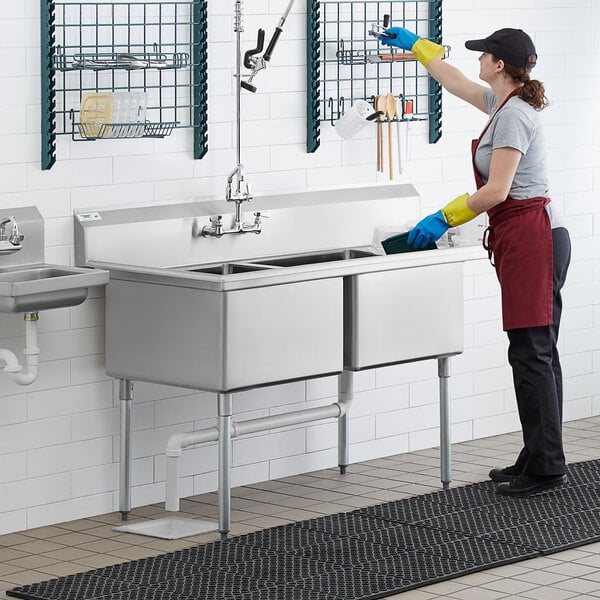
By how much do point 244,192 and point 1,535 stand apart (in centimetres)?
152

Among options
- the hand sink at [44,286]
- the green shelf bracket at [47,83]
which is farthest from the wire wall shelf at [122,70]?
the hand sink at [44,286]

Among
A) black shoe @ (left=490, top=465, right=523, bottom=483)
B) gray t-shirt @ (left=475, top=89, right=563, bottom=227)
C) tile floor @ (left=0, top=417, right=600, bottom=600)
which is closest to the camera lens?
tile floor @ (left=0, top=417, right=600, bottom=600)

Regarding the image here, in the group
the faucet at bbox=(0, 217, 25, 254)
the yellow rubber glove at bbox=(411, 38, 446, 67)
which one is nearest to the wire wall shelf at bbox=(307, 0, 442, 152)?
the yellow rubber glove at bbox=(411, 38, 446, 67)

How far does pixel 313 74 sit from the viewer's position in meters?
5.91

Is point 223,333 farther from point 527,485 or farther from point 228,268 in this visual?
point 527,485

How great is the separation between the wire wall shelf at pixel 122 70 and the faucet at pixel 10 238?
0.28 m

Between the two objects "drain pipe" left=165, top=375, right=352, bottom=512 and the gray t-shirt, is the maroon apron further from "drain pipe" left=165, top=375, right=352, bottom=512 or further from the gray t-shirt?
"drain pipe" left=165, top=375, right=352, bottom=512

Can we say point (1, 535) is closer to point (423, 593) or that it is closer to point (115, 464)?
point (115, 464)

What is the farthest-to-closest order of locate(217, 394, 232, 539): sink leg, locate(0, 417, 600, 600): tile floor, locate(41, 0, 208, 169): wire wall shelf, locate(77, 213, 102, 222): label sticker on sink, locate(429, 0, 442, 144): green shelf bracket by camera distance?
locate(429, 0, 442, 144): green shelf bracket, locate(77, 213, 102, 222): label sticker on sink, locate(41, 0, 208, 169): wire wall shelf, locate(217, 394, 232, 539): sink leg, locate(0, 417, 600, 600): tile floor

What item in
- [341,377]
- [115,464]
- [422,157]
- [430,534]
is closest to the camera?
[430,534]

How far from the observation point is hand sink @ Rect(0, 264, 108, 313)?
4617mm

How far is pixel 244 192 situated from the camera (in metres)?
5.56

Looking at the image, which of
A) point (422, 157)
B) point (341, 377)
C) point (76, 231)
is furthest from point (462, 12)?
point (76, 231)

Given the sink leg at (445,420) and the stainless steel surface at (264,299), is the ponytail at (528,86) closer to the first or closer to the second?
the stainless steel surface at (264,299)
